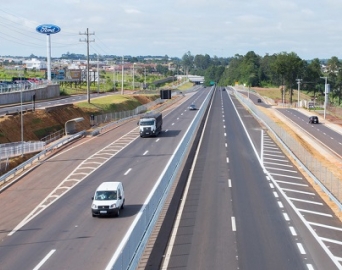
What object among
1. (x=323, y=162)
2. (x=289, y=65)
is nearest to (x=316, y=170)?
(x=323, y=162)

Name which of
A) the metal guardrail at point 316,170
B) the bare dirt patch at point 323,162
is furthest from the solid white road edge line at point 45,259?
the metal guardrail at point 316,170

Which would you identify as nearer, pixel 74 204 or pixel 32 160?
pixel 74 204

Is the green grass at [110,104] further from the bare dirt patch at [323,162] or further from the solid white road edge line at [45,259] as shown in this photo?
the solid white road edge line at [45,259]

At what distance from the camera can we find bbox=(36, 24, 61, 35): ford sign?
137 meters

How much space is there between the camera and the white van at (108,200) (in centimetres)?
3073

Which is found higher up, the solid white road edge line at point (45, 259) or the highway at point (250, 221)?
the highway at point (250, 221)

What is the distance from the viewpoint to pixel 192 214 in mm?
31188

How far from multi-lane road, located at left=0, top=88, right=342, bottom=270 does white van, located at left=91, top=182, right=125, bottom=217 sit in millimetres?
452

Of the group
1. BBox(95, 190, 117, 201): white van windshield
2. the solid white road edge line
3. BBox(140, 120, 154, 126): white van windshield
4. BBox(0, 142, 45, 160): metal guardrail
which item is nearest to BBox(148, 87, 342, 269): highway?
BBox(95, 190, 117, 201): white van windshield

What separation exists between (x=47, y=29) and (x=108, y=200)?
11313 centimetres

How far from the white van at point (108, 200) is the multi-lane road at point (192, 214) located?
0.45 metres

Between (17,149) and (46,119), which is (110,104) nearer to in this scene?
(46,119)

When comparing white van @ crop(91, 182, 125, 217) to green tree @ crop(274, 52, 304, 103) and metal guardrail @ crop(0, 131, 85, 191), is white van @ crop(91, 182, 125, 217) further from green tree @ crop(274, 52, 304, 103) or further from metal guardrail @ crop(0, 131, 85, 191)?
green tree @ crop(274, 52, 304, 103)

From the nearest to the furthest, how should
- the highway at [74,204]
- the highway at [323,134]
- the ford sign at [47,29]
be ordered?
the highway at [74,204] → the highway at [323,134] → the ford sign at [47,29]
